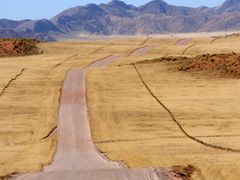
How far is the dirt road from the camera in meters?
28.3

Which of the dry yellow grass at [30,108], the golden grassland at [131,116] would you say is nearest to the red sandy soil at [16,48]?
the dry yellow grass at [30,108]

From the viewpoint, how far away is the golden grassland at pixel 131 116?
34000 millimetres

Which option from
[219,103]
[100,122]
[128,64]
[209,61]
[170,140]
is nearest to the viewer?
[170,140]

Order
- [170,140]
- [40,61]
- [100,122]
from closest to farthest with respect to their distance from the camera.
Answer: [170,140], [100,122], [40,61]

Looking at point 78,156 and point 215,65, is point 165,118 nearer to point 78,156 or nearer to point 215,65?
point 78,156

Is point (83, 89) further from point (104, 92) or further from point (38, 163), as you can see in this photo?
point (38, 163)

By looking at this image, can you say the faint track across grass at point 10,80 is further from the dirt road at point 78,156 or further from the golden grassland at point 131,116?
the dirt road at point 78,156

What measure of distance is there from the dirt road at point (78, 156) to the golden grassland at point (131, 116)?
0.68 metres

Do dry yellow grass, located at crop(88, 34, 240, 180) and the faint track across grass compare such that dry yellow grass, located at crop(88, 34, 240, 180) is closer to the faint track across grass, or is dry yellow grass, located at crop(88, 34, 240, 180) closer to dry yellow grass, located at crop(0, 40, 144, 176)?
dry yellow grass, located at crop(0, 40, 144, 176)

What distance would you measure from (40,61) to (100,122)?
4830 cm

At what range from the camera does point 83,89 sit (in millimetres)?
64562

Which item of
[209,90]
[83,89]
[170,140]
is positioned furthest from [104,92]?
[170,140]

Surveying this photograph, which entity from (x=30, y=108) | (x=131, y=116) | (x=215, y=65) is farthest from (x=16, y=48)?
(x=131, y=116)

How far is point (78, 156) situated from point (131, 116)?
48.2ft
